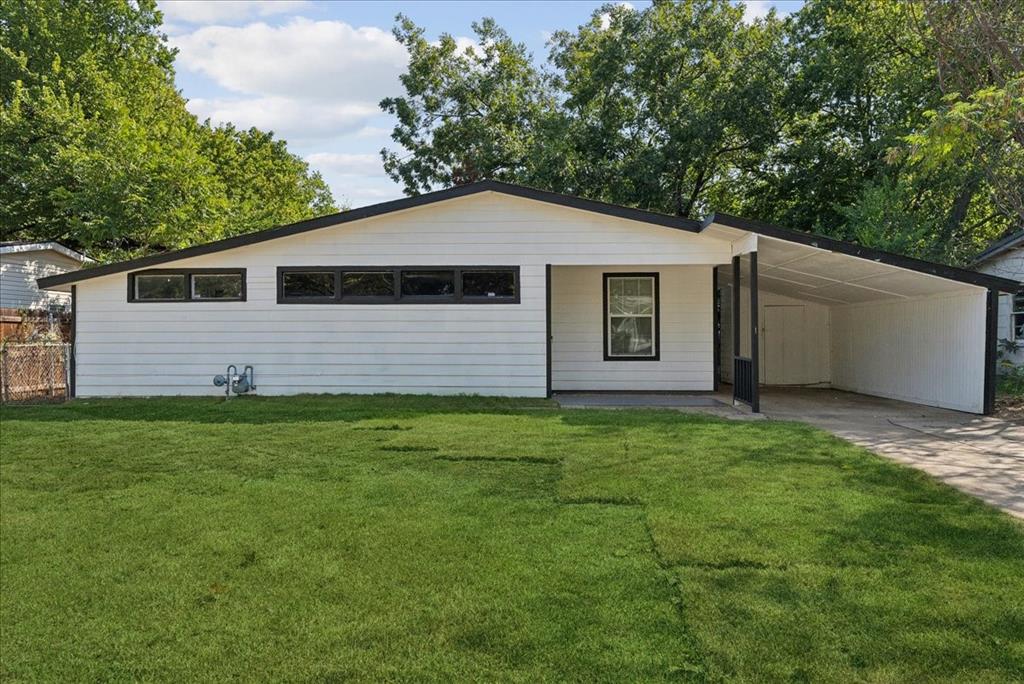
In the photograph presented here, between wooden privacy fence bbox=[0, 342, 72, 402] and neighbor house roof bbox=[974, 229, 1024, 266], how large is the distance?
17.3 meters

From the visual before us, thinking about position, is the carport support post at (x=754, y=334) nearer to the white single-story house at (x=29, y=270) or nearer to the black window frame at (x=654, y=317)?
the black window frame at (x=654, y=317)

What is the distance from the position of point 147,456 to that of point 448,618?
188 inches

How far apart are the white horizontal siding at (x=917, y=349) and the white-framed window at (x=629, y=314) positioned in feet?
13.4

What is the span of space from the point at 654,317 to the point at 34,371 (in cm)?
1114

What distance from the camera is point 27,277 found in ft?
55.9

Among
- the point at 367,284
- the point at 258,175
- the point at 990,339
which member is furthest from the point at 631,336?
the point at 258,175

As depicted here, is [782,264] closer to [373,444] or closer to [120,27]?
[373,444]

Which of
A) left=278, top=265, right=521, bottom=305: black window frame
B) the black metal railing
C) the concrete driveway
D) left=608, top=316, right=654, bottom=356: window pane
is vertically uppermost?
left=278, top=265, right=521, bottom=305: black window frame

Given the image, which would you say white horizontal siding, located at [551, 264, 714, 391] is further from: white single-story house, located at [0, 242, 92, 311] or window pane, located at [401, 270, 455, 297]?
white single-story house, located at [0, 242, 92, 311]

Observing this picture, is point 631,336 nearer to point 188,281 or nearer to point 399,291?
point 399,291

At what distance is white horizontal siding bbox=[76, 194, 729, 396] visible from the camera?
10781 millimetres

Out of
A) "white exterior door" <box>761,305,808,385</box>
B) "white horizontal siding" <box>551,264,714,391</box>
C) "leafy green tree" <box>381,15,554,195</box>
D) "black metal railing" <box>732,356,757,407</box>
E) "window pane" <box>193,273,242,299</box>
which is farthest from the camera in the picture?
"leafy green tree" <box>381,15,554,195</box>

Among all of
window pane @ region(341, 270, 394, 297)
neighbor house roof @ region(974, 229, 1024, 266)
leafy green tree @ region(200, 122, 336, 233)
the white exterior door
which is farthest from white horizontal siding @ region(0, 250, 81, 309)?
neighbor house roof @ region(974, 229, 1024, 266)

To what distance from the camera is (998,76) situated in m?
10.2
